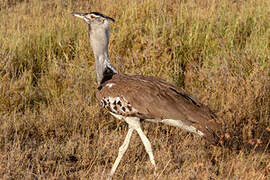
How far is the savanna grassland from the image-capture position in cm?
361

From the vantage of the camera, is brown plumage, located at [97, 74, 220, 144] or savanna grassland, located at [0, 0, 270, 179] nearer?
brown plumage, located at [97, 74, 220, 144]

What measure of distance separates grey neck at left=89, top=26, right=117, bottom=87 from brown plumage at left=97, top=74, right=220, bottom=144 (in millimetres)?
238

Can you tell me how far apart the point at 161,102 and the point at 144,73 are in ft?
5.65

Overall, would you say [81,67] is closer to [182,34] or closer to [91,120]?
[91,120]

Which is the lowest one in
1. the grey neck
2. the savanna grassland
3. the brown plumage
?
the savanna grassland

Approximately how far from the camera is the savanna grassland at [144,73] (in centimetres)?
361

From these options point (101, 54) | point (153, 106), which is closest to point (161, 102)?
point (153, 106)

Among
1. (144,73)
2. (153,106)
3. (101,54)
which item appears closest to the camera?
(153,106)

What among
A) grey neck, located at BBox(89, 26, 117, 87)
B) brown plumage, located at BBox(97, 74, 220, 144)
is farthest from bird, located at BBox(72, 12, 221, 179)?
grey neck, located at BBox(89, 26, 117, 87)

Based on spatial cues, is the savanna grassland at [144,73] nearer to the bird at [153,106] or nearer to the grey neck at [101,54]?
the bird at [153,106]

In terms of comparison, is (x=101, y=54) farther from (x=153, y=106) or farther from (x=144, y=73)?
(x=144, y=73)

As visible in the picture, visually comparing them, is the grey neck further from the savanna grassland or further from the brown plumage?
the savanna grassland

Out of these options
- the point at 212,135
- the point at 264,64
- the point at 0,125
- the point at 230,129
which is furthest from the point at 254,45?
the point at 0,125

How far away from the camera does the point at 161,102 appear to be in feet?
10.7
